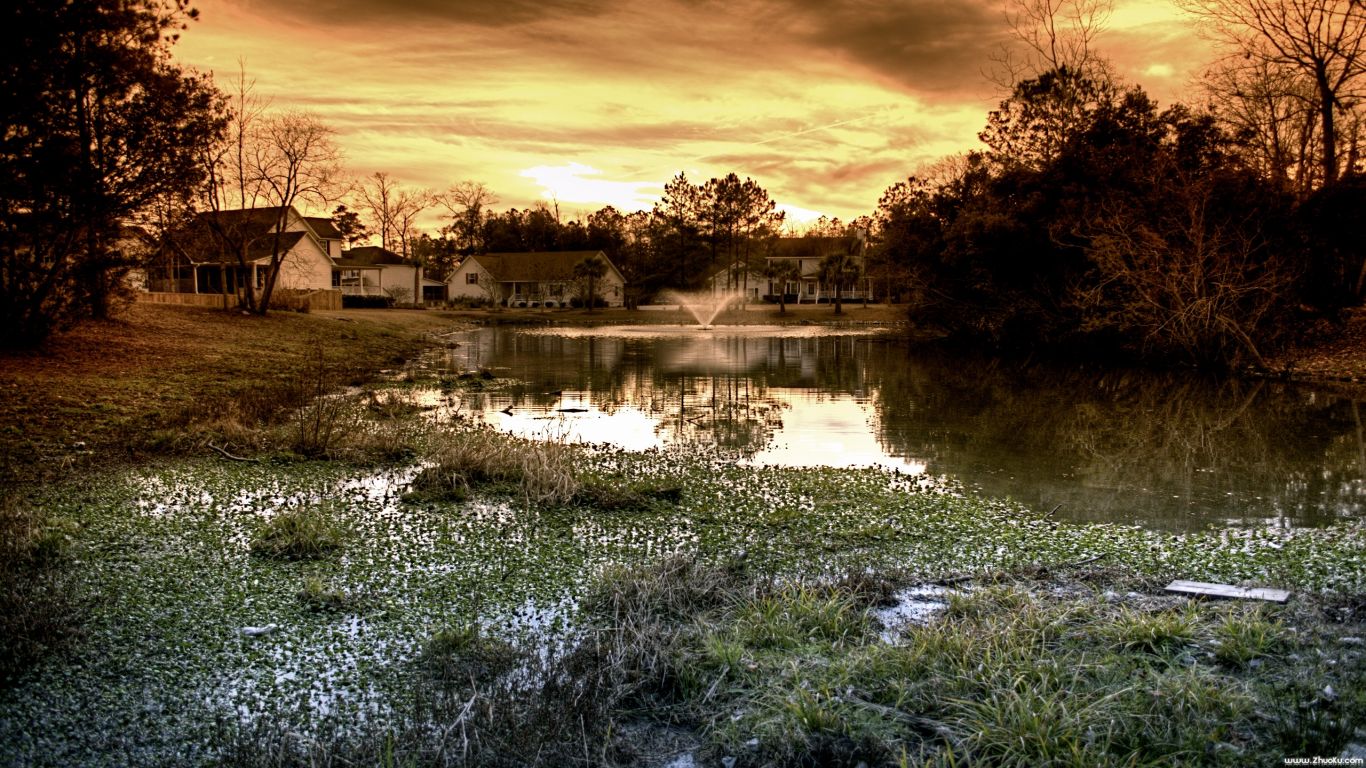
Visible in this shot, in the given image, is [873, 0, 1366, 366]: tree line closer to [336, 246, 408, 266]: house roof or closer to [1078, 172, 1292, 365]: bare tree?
[1078, 172, 1292, 365]: bare tree

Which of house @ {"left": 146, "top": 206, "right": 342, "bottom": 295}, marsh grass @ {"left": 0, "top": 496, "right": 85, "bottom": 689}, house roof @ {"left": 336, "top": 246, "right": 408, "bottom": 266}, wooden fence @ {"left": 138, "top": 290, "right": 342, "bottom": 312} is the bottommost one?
marsh grass @ {"left": 0, "top": 496, "right": 85, "bottom": 689}

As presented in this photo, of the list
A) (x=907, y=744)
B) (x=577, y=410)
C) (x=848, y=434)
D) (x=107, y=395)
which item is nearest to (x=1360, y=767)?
(x=907, y=744)

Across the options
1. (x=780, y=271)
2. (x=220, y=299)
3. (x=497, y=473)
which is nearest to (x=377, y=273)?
(x=780, y=271)

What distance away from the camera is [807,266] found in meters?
95.4

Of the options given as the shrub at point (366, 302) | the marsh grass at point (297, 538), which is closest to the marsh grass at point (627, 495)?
the marsh grass at point (297, 538)

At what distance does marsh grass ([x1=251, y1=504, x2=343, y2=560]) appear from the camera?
7.66 metres

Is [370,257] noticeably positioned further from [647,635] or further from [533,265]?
[647,635]

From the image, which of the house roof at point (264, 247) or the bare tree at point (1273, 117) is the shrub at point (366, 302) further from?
the bare tree at point (1273, 117)

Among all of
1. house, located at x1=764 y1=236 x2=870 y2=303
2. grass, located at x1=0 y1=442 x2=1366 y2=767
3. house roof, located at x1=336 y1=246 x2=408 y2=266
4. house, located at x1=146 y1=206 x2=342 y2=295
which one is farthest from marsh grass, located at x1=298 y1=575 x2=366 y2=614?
house, located at x1=764 y1=236 x2=870 y2=303

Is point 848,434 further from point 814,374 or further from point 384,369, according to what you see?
point 384,369

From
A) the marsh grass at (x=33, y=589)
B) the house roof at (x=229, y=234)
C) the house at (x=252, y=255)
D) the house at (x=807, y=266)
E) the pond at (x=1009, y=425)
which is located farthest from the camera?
the house at (x=807, y=266)

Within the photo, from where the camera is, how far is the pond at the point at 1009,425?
10797mm

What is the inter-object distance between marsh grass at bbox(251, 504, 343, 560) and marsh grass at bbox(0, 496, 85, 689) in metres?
1.49

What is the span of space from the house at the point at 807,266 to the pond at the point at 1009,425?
62607 mm
